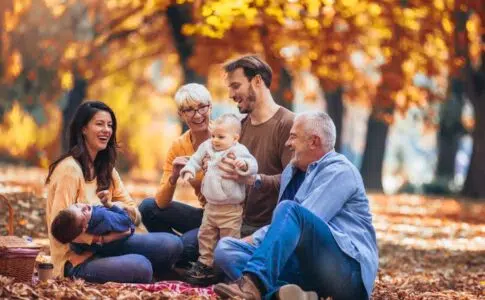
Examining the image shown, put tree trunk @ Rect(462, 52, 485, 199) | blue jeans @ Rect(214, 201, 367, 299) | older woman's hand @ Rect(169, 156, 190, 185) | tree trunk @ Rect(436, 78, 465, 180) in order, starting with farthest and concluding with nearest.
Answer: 1. tree trunk @ Rect(436, 78, 465, 180)
2. tree trunk @ Rect(462, 52, 485, 199)
3. older woman's hand @ Rect(169, 156, 190, 185)
4. blue jeans @ Rect(214, 201, 367, 299)

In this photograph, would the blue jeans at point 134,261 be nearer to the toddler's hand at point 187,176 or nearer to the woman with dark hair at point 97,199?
the woman with dark hair at point 97,199

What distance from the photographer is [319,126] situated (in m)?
7.14

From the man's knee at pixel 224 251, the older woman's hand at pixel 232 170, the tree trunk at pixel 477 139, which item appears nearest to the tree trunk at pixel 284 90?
the tree trunk at pixel 477 139

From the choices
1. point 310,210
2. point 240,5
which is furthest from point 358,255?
point 240,5

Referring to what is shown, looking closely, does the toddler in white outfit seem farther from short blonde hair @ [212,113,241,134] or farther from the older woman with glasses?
the older woman with glasses

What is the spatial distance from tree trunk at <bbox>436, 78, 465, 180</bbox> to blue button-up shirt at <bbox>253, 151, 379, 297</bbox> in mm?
22353

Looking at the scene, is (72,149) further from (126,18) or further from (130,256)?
(126,18)

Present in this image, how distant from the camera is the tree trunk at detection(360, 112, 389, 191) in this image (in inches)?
1139

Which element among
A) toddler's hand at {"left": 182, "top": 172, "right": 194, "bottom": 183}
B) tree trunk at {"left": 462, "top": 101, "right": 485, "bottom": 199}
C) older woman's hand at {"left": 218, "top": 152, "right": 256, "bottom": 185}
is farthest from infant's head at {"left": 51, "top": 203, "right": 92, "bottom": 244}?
tree trunk at {"left": 462, "top": 101, "right": 485, "bottom": 199}

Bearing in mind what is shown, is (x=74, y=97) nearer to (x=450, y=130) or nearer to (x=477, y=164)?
Answer: (x=450, y=130)

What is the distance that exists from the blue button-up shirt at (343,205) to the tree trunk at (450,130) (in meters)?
22.4

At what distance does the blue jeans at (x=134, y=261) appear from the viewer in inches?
301

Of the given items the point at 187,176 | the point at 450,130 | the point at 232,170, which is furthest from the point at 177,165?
the point at 450,130

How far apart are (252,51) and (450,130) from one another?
11.9m
